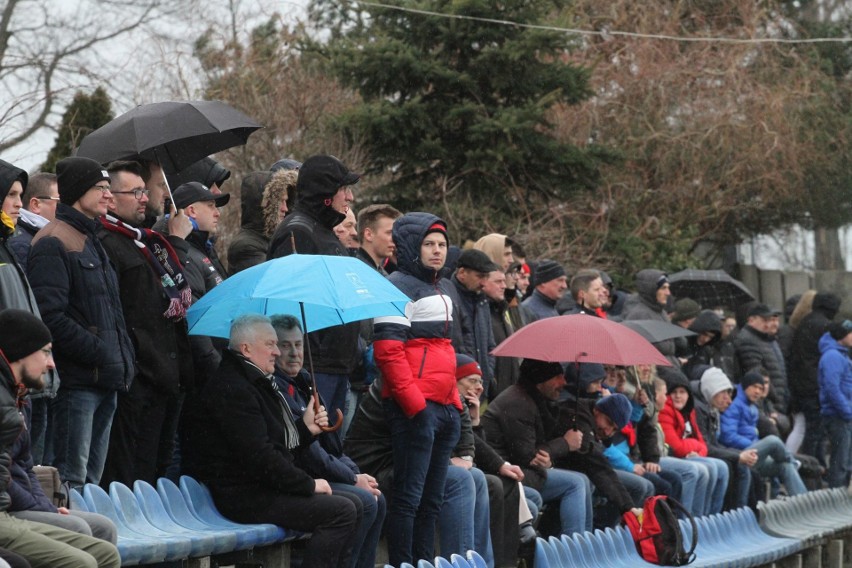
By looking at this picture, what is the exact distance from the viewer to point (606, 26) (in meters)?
23.6

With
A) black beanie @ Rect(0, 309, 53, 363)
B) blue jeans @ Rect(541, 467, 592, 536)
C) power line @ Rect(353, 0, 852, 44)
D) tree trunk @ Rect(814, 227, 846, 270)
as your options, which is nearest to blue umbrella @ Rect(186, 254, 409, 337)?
black beanie @ Rect(0, 309, 53, 363)

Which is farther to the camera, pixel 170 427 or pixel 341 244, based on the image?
pixel 341 244

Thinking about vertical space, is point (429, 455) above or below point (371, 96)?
below

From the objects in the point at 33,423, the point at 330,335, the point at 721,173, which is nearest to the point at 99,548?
the point at 33,423

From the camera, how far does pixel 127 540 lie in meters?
6.06

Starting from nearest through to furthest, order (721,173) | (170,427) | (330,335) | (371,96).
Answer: (170,427) < (330,335) < (371,96) < (721,173)

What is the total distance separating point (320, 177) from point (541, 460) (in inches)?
104

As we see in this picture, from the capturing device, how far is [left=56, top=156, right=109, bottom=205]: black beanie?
6.58 metres

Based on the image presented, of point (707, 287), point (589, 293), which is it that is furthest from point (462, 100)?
point (589, 293)

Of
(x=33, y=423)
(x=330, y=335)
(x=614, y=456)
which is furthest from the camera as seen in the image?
(x=614, y=456)

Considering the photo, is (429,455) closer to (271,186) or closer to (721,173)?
(271,186)

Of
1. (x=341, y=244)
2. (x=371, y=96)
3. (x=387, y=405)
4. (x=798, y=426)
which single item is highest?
(x=371, y=96)

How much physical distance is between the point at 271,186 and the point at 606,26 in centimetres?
1619

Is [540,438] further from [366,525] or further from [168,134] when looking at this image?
[168,134]
